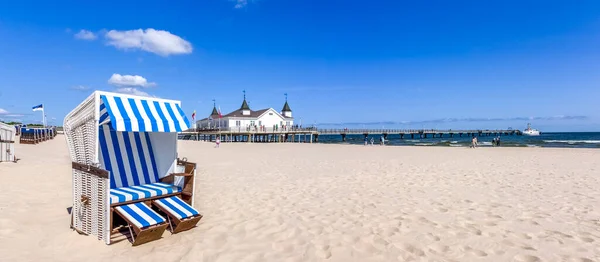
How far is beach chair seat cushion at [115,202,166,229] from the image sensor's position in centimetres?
398

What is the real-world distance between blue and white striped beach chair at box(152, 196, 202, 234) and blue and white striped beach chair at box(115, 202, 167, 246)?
10.1 inches

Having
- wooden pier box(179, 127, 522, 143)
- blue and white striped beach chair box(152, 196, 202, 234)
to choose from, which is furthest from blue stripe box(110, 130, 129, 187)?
wooden pier box(179, 127, 522, 143)

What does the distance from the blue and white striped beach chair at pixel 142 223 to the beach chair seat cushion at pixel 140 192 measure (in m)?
0.12

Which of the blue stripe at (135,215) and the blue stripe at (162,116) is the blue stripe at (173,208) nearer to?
the blue stripe at (135,215)

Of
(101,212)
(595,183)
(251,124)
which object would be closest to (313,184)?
(101,212)

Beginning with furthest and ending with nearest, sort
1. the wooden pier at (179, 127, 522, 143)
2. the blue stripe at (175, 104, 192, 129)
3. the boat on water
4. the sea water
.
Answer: the boat on water
the wooden pier at (179, 127, 522, 143)
the sea water
the blue stripe at (175, 104, 192, 129)

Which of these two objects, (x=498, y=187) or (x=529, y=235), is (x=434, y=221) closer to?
(x=529, y=235)

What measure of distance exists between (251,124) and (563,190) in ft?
153

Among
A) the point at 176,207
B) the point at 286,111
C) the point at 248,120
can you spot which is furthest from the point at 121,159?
the point at 286,111

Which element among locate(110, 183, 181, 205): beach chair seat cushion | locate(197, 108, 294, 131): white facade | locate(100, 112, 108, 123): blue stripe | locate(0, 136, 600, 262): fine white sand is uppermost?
locate(197, 108, 294, 131): white facade

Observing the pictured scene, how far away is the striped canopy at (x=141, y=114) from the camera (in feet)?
13.6

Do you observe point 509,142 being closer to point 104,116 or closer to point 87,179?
point 104,116

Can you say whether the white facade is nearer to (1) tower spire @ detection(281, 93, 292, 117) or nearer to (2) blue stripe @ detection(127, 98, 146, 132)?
(1) tower spire @ detection(281, 93, 292, 117)

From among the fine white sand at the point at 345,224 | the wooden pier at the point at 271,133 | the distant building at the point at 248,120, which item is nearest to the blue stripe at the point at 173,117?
the fine white sand at the point at 345,224
